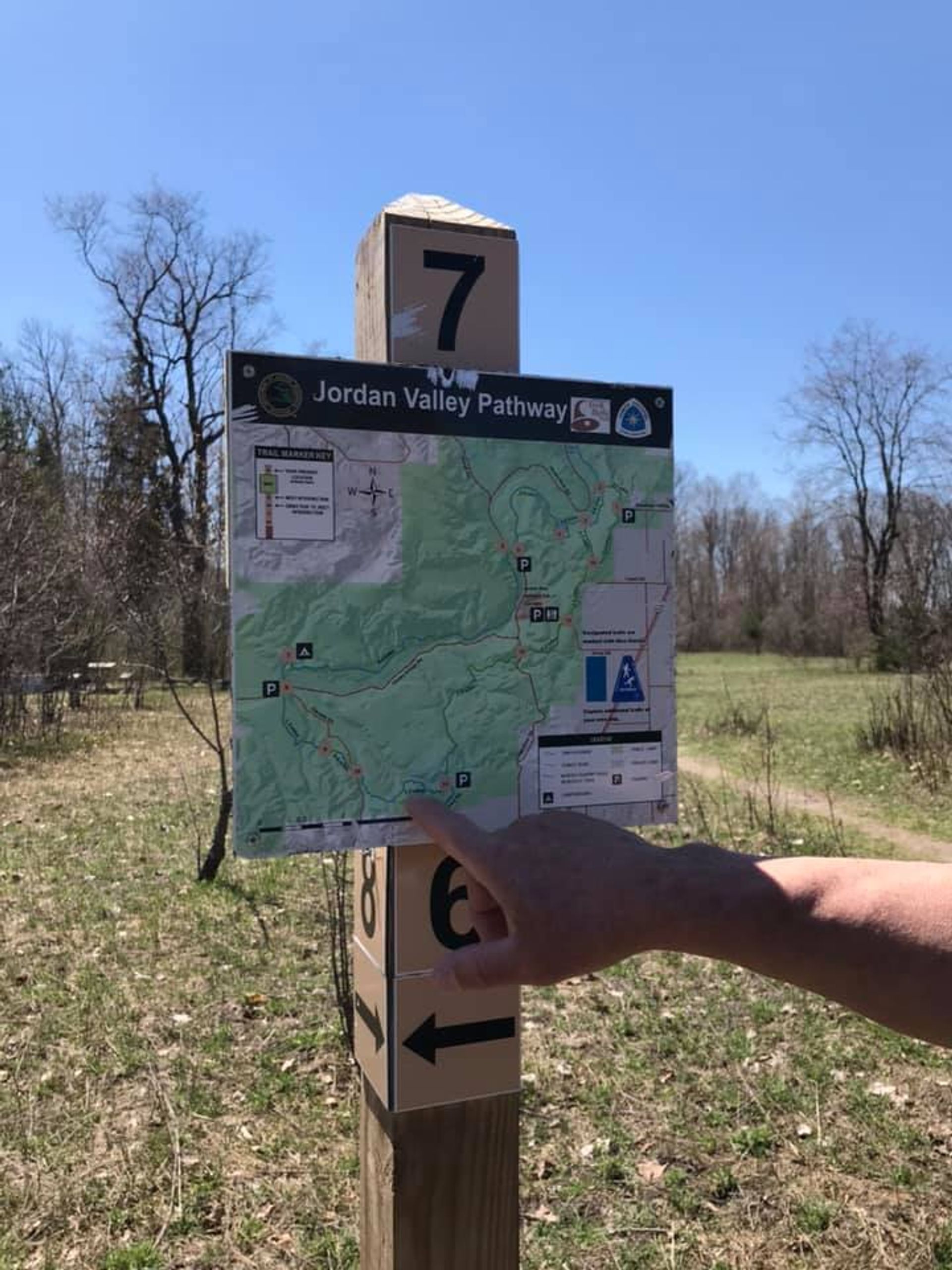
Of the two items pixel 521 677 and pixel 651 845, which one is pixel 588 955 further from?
pixel 521 677

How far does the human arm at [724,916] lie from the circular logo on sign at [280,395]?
77 cm

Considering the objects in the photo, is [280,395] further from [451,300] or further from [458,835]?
[458,835]

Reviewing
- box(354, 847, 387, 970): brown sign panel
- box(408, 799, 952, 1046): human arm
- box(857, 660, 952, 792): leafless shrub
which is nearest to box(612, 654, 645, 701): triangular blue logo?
box(408, 799, 952, 1046): human arm

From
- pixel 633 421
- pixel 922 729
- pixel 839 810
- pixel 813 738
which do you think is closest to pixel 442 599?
pixel 633 421

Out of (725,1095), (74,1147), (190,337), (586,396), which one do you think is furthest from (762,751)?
(190,337)

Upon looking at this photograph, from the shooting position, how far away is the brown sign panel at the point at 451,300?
5.60 feet

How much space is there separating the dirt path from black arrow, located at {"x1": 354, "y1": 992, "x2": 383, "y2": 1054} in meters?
5.68

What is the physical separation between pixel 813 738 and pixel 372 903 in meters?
12.9

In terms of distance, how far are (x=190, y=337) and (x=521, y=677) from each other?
3271cm

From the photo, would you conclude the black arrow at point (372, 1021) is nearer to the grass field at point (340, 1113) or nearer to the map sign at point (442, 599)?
the map sign at point (442, 599)

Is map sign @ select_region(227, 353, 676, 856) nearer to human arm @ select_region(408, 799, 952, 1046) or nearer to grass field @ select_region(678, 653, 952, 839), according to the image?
human arm @ select_region(408, 799, 952, 1046)

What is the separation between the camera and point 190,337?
1233 inches

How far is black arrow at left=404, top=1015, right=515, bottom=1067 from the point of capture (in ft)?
5.56

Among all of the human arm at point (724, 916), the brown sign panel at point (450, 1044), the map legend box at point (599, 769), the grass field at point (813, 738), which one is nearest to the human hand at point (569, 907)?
the human arm at point (724, 916)
